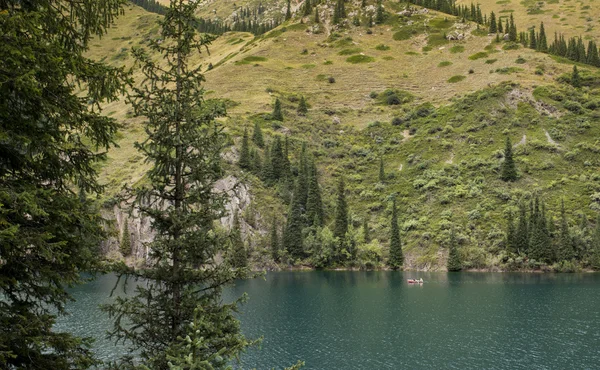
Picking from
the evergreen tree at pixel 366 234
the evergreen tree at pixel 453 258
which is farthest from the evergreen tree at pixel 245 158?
the evergreen tree at pixel 453 258

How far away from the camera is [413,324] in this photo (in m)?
48.7

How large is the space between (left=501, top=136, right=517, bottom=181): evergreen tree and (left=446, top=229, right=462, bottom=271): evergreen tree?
2552 centimetres

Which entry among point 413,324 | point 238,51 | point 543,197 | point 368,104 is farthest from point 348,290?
point 238,51

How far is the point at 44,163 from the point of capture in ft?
27.8

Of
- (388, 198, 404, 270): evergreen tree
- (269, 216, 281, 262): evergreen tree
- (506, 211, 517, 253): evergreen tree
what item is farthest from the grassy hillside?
(269, 216, 281, 262): evergreen tree

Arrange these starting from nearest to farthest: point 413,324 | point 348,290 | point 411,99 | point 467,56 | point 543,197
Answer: point 413,324, point 348,290, point 543,197, point 411,99, point 467,56

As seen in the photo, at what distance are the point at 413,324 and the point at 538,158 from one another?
80811 millimetres

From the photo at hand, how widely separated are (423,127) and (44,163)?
5200 inches

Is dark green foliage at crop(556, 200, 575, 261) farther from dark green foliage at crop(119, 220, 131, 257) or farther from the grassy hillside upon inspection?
dark green foliage at crop(119, 220, 131, 257)

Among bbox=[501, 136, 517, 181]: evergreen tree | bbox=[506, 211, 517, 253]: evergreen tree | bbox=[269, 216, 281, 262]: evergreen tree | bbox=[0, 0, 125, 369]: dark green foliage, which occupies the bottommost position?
bbox=[269, 216, 281, 262]: evergreen tree

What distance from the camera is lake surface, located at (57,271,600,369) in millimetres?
37406

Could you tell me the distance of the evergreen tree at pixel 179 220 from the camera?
419 inches

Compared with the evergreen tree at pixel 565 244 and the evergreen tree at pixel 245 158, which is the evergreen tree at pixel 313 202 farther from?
the evergreen tree at pixel 565 244

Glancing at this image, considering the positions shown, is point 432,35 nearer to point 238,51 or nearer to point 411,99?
point 411,99
